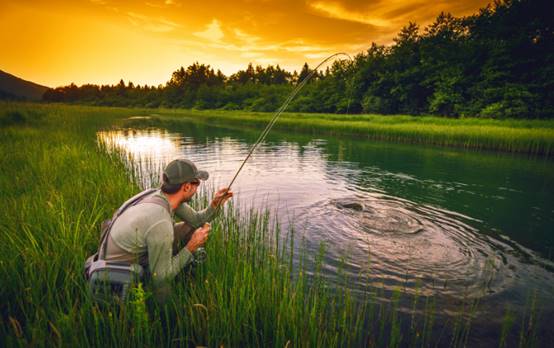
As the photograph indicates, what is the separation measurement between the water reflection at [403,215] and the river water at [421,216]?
0.09ft

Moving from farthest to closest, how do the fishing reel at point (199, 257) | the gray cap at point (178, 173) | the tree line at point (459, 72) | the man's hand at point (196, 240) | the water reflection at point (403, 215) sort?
the tree line at point (459, 72), the water reflection at point (403, 215), the fishing reel at point (199, 257), the man's hand at point (196, 240), the gray cap at point (178, 173)

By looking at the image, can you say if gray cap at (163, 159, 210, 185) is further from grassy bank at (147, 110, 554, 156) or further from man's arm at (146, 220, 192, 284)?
grassy bank at (147, 110, 554, 156)

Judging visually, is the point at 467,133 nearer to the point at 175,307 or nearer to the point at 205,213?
the point at 205,213

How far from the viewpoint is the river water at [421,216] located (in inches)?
201

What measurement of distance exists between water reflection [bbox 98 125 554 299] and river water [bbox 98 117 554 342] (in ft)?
0.09

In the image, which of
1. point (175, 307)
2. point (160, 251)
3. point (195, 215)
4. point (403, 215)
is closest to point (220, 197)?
point (195, 215)

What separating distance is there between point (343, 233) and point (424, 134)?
817 inches

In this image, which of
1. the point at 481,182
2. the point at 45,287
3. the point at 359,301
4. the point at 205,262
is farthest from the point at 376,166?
the point at 45,287

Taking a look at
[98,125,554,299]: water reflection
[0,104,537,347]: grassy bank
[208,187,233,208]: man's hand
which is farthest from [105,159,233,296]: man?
[98,125,554,299]: water reflection

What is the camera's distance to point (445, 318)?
4.18 metres

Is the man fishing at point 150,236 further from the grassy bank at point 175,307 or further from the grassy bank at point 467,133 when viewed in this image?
the grassy bank at point 467,133

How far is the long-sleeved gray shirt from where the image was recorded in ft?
8.34

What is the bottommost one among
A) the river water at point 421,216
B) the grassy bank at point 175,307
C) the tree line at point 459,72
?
the river water at point 421,216

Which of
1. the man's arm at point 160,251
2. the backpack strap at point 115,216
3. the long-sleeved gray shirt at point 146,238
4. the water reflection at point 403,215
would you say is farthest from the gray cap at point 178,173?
the water reflection at point 403,215
